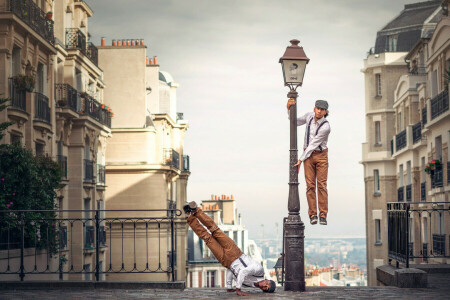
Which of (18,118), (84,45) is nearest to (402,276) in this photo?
(18,118)

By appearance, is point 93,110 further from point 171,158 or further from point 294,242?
Answer: point 294,242

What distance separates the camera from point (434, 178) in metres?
40.9

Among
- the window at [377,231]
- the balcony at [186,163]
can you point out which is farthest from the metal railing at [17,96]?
the window at [377,231]

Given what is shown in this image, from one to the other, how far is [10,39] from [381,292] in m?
19.4

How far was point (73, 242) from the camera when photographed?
39.2 metres

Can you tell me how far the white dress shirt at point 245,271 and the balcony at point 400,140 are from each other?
126 ft

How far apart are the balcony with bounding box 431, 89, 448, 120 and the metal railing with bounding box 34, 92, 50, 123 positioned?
17019mm

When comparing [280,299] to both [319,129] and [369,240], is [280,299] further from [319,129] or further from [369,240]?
[369,240]

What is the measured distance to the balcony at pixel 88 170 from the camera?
134ft

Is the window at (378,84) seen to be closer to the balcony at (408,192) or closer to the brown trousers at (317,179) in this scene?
the balcony at (408,192)

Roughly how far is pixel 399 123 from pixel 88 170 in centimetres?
2201

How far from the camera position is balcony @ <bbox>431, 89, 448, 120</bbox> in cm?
3797

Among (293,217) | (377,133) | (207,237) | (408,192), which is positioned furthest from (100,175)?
(207,237)

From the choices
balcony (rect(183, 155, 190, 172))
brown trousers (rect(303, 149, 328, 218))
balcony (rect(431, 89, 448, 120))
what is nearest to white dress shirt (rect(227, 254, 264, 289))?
brown trousers (rect(303, 149, 328, 218))
